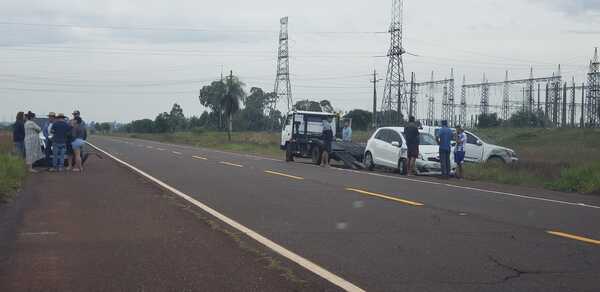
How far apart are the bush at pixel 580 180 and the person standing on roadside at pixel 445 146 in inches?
119

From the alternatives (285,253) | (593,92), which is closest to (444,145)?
(285,253)

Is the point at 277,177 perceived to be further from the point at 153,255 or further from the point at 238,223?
the point at 153,255

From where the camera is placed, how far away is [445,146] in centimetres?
2192

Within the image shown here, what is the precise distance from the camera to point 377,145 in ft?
84.1

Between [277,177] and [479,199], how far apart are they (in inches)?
275

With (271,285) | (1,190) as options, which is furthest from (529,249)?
(1,190)

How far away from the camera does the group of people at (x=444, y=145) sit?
2189cm

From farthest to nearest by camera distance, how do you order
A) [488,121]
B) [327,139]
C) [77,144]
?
[488,121], [327,139], [77,144]

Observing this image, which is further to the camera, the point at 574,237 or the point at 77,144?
the point at 77,144

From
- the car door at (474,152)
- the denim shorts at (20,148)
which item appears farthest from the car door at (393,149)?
the denim shorts at (20,148)

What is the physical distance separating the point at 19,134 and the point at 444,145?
12.9 m

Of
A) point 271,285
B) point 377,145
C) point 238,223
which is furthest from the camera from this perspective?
point 377,145

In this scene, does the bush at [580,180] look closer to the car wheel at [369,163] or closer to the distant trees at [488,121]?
the car wheel at [369,163]

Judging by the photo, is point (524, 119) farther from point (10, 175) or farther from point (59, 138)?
point (10, 175)
